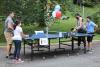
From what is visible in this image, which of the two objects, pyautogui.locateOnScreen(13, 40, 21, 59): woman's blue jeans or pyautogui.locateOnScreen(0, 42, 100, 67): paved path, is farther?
pyautogui.locateOnScreen(13, 40, 21, 59): woman's blue jeans

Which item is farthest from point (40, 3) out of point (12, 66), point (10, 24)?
point (12, 66)

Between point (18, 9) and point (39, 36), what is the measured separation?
6.64 meters

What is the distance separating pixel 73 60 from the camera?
48.7 ft

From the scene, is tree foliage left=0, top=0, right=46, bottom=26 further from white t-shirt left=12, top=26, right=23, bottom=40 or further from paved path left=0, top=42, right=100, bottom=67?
white t-shirt left=12, top=26, right=23, bottom=40

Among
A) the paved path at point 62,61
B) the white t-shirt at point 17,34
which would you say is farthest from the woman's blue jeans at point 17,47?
the paved path at point 62,61

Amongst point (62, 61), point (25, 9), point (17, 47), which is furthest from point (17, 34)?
point (25, 9)

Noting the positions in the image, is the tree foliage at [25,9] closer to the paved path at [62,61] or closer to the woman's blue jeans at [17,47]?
the paved path at [62,61]

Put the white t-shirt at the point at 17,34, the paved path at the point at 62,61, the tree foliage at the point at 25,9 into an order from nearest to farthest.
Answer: the paved path at the point at 62,61
the white t-shirt at the point at 17,34
the tree foliage at the point at 25,9

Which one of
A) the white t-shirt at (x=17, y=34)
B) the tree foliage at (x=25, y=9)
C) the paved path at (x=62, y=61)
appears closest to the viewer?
the paved path at (x=62, y=61)

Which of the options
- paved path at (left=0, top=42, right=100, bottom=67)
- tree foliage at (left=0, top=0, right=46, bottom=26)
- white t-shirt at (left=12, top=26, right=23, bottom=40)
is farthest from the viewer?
tree foliage at (left=0, top=0, right=46, bottom=26)

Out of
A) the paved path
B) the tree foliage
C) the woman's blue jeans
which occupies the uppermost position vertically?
the tree foliage

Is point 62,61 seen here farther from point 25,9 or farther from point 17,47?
point 25,9

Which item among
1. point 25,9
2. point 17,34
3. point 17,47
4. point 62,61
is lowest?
point 62,61

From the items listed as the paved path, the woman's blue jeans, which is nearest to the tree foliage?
the paved path
